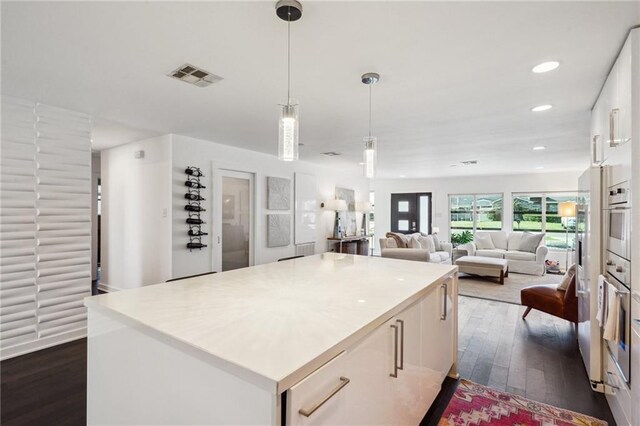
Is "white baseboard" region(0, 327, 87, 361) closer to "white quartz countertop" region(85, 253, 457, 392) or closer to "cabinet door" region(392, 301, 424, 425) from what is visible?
"white quartz countertop" region(85, 253, 457, 392)

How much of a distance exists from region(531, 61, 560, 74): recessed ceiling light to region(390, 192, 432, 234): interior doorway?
7345 mm

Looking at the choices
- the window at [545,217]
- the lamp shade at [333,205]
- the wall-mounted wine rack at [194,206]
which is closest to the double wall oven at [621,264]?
the wall-mounted wine rack at [194,206]

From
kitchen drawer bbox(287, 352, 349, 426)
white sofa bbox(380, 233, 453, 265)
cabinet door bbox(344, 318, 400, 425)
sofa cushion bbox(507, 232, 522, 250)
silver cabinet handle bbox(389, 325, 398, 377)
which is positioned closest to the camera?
kitchen drawer bbox(287, 352, 349, 426)

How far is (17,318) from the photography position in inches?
116

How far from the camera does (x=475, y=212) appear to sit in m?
8.88

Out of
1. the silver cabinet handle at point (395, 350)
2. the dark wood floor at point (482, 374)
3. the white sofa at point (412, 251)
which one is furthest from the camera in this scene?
the white sofa at point (412, 251)

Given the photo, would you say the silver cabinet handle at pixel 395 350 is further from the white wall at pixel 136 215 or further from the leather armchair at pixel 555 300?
the white wall at pixel 136 215

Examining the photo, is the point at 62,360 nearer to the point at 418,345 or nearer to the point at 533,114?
the point at 418,345

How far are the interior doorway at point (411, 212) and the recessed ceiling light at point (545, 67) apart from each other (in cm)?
735

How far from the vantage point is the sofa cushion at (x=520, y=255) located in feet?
22.4

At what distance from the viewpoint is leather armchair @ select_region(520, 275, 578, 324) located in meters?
3.20

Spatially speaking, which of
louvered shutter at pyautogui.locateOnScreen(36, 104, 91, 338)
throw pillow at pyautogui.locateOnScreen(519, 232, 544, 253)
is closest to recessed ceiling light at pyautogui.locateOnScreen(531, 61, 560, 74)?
louvered shutter at pyautogui.locateOnScreen(36, 104, 91, 338)

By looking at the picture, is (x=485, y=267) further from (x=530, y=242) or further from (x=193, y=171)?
(x=193, y=171)

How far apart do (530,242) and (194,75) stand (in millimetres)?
7639
